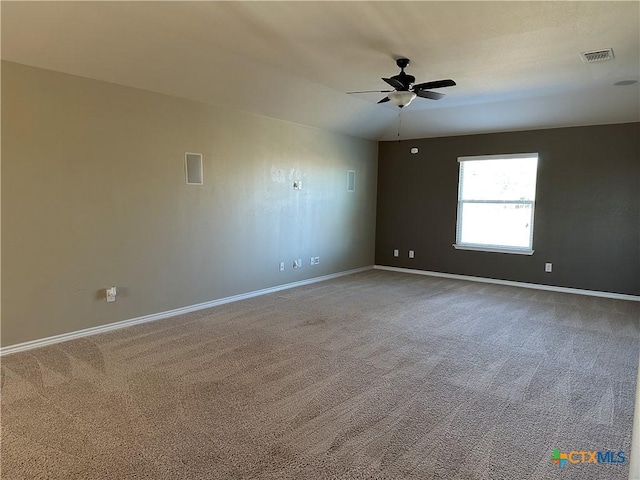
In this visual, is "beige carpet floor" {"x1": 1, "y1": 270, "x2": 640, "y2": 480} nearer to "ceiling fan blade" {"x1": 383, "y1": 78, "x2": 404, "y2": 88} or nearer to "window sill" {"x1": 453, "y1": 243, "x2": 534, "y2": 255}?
"window sill" {"x1": 453, "y1": 243, "x2": 534, "y2": 255}

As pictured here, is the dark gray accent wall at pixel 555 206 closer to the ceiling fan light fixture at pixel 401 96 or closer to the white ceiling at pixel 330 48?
the white ceiling at pixel 330 48

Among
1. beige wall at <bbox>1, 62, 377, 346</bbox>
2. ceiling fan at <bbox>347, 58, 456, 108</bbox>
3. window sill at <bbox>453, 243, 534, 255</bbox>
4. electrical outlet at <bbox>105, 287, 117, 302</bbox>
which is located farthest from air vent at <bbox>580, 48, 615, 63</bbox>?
electrical outlet at <bbox>105, 287, 117, 302</bbox>

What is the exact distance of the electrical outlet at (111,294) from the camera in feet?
13.6

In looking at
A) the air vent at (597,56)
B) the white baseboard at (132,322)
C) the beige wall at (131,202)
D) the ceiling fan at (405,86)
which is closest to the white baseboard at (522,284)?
the white baseboard at (132,322)

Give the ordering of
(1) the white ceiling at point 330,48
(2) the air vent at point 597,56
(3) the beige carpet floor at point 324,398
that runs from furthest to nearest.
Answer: (2) the air vent at point 597,56 < (1) the white ceiling at point 330,48 < (3) the beige carpet floor at point 324,398

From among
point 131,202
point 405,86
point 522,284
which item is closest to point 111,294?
point 131,202

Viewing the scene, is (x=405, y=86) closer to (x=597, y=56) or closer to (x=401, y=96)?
(x=401, y=96)

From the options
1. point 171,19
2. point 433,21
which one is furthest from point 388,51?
point 171,19

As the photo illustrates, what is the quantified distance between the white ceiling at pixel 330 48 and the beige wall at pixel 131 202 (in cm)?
30

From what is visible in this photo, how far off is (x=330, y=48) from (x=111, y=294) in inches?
132

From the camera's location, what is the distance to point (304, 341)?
395 centimetres

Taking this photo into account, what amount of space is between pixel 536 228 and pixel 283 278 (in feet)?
13.5

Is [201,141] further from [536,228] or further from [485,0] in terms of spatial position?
[536,228]

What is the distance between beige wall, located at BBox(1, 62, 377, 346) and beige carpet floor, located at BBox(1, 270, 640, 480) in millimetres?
465
